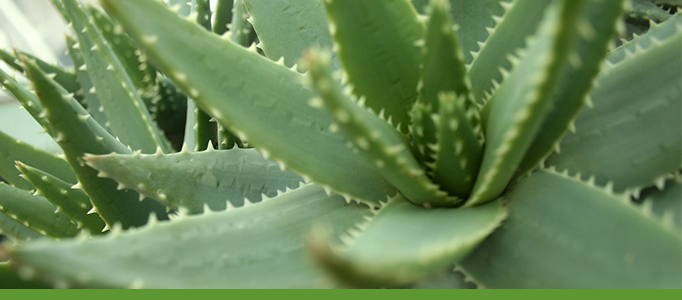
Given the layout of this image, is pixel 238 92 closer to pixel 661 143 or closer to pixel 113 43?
pixel 661 143

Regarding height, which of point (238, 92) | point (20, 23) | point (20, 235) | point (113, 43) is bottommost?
point (20, 23)

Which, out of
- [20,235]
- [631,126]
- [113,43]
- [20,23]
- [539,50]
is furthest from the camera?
[20,23]

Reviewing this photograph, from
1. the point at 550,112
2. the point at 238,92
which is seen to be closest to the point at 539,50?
the point at 550,112

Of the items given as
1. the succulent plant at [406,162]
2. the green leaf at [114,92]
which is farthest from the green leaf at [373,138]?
the green leaf at [114,92]

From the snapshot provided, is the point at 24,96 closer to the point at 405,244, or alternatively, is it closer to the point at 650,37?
the point at 405,244

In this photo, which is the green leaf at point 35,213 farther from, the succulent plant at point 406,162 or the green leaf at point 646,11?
the green leaf at point 646,11

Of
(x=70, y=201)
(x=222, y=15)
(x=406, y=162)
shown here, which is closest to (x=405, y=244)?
(x=406, y=162)

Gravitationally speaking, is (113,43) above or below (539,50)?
below
